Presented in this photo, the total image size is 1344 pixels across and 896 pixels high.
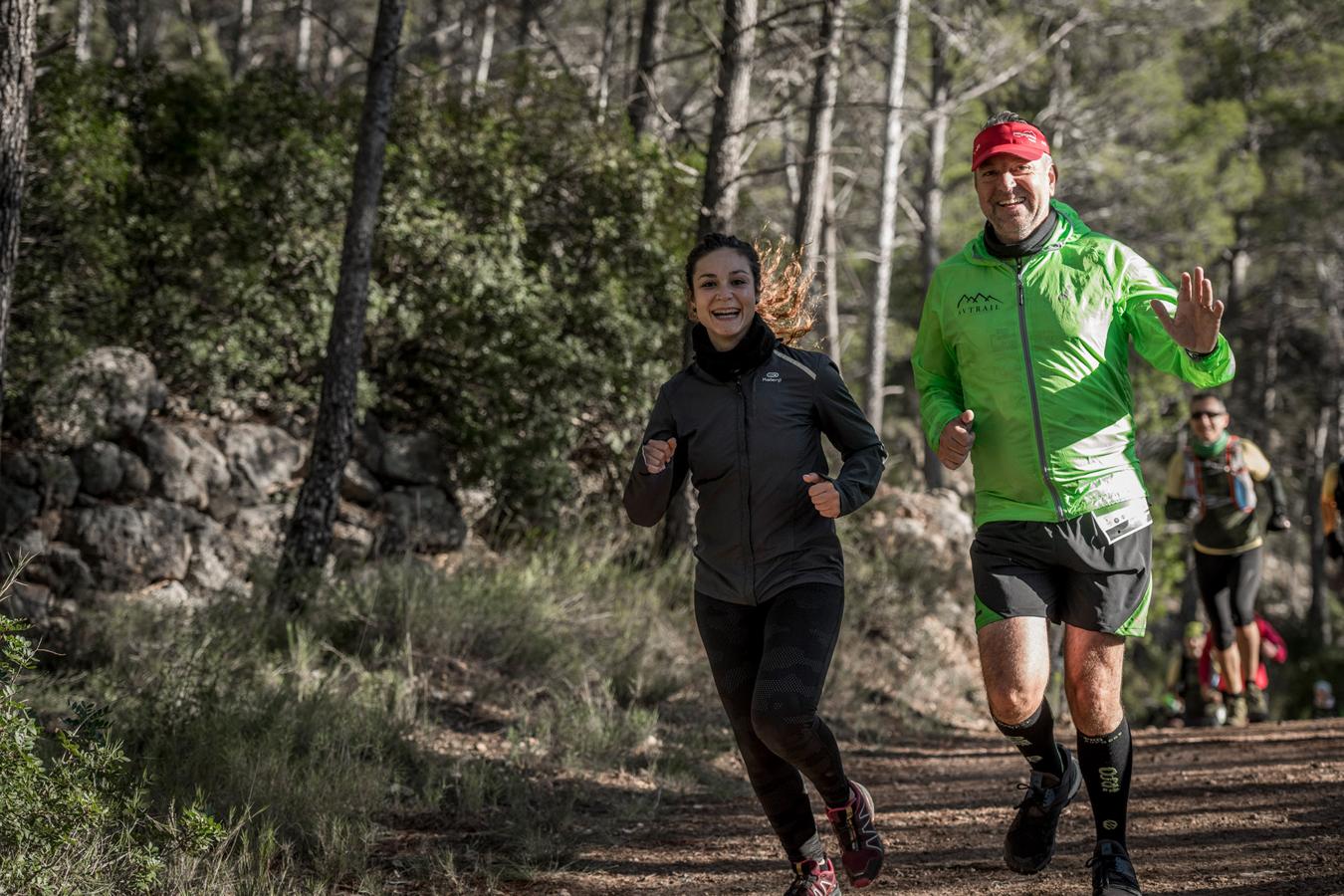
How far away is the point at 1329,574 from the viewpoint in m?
32.5

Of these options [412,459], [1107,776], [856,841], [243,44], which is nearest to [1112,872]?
[1107,776]

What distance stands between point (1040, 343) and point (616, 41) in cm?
2481

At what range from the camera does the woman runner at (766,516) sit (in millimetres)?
3939

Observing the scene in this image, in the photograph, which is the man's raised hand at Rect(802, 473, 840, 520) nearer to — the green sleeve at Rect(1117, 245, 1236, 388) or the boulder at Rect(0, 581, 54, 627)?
the green sleeve at Rect(1117, 245, 1236, 388)

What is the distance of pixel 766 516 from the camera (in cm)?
400

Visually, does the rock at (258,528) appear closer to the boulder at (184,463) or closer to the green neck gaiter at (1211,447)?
the boulder at (184,463)

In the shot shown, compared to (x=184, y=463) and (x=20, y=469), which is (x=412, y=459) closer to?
(x=184, y=463)

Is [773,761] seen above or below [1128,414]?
below

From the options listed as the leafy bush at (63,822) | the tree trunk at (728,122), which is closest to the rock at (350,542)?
the tree trunk at (728,122)

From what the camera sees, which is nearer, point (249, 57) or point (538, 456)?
point (538, 456)

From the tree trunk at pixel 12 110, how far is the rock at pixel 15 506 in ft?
10.3

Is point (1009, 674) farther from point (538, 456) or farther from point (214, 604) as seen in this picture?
point (538, 456)

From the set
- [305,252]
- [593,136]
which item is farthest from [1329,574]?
[305,252]

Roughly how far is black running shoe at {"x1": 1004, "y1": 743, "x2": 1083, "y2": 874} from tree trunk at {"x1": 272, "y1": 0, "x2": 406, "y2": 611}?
528 centimetres
